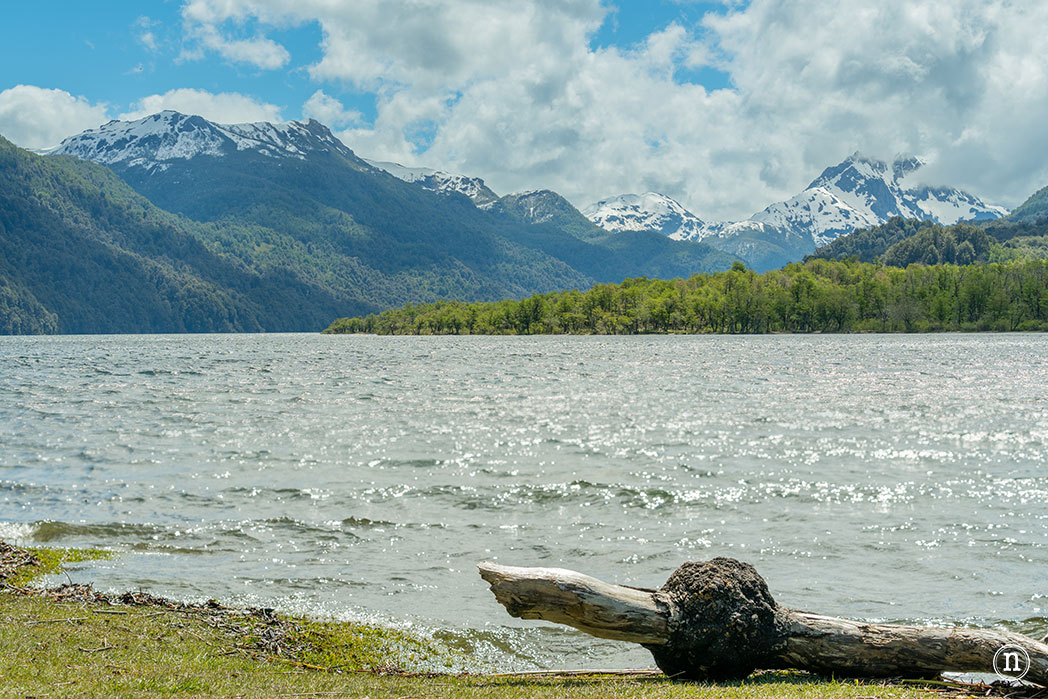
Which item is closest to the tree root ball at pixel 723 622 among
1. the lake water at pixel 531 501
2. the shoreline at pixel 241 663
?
the shoreline at pixel 241 663

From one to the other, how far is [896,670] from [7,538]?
71.1 feet

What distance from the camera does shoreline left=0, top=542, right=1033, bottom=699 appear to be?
941 centimetres

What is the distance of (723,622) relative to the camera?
10.1 meters

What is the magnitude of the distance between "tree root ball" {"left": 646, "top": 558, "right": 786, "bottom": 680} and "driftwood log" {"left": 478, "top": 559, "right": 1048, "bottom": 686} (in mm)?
14

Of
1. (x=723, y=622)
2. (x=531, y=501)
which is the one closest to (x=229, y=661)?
(x=723, y=622)

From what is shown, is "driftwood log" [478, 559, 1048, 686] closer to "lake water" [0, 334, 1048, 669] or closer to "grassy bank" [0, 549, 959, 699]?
"grassy bank" [0, 549, 959, 699]

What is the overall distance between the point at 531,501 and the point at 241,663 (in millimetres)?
14715

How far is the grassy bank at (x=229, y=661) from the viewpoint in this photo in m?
9.40

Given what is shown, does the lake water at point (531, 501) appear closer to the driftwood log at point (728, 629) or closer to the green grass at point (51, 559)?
the green grass at point (51, 559)

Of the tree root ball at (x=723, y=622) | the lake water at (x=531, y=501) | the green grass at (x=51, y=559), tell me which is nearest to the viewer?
the tree root ball at (x=723, y=622)

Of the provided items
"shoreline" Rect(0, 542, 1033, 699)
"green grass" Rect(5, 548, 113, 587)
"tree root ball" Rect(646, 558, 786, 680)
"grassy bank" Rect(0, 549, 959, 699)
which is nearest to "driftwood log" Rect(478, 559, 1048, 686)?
"tree root ball" Rect(646, 558, 786, 680)

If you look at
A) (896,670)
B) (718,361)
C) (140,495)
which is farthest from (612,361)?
(896,670)

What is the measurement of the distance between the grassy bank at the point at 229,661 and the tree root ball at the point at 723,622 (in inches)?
16.6

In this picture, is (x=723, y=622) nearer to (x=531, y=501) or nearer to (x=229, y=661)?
(x=229, y=661)
